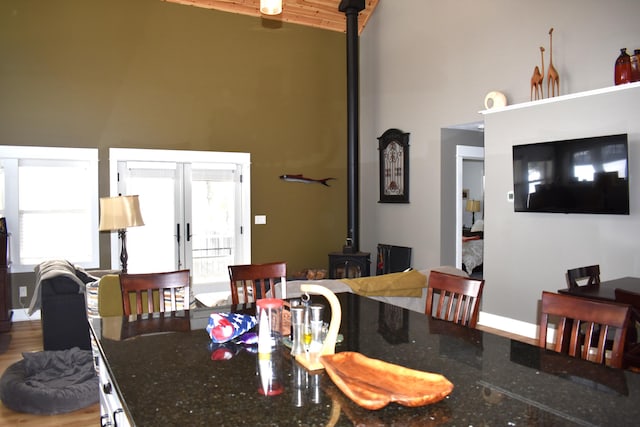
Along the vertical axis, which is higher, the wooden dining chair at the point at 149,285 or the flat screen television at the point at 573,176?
the flat screen television at the point at 573,176

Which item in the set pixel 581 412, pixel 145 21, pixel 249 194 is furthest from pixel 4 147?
pixel 581 412

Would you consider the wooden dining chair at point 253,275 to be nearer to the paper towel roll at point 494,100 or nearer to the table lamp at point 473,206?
the paper towel roll at point 494,100

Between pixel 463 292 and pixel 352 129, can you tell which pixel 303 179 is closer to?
pixel 352 129

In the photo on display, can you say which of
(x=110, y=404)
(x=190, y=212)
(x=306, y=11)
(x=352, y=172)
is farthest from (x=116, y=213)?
(x=306, y=11)

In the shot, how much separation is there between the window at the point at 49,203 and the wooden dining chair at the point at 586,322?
6054 millimetres

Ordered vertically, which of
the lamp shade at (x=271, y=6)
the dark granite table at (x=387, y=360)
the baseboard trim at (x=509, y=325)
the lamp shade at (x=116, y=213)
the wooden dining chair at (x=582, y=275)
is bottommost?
the baseboard trim at (x=509, y=325)

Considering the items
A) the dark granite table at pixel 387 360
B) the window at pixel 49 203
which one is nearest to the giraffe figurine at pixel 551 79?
the dark granite table at pixel 387 360

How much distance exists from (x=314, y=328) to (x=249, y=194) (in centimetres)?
598

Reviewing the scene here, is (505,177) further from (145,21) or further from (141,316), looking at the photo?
(145,21)

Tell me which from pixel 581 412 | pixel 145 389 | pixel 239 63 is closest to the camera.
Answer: pixel 581 412

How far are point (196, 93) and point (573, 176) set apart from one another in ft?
16.4

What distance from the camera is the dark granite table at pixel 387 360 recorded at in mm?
1233

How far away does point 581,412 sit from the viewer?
1247 mm

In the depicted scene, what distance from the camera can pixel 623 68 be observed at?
4348 mm
